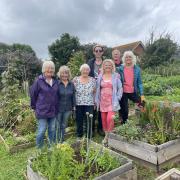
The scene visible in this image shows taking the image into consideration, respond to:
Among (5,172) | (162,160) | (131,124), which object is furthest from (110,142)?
(5,172)

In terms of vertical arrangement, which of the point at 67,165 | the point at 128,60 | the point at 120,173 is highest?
the point at 128,60

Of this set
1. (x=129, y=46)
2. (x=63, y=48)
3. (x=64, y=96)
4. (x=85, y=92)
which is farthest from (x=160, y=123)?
(x=129, y=46)

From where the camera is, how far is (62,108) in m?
5.32

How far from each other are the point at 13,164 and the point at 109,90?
7.42ft

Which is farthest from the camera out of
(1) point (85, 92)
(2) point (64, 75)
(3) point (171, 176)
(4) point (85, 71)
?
(1) point (85, 92)

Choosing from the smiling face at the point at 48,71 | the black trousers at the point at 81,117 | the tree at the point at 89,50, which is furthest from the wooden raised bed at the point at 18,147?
the tree at the point at 89,50

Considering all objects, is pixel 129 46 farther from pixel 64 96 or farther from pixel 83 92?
pixel 64 96

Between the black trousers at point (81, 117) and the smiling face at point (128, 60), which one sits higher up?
the smiling face at point (128, 60)

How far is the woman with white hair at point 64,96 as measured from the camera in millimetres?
5262

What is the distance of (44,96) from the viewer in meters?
4.84

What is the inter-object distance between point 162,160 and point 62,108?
214 centimetres

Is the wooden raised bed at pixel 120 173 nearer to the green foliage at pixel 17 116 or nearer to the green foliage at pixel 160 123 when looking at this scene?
the green foliage at pixel 160 123

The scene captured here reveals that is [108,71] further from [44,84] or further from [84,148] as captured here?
[84,148]

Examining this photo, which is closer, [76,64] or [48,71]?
[48,71]
